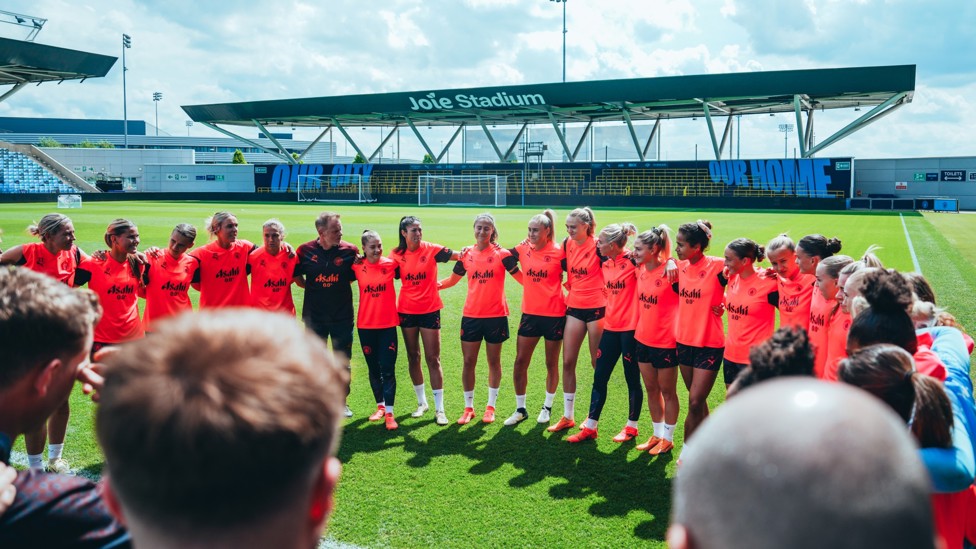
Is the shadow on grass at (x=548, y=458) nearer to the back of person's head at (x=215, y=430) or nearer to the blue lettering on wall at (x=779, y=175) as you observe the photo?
the back of person's head at (x=215, y=430)

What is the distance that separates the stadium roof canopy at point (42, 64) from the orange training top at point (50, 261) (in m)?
44.9

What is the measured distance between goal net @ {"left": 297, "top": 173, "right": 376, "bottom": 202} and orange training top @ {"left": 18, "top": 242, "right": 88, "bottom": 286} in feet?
181

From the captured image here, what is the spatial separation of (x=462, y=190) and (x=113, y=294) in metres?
51.3

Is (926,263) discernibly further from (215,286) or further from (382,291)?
(215,286)

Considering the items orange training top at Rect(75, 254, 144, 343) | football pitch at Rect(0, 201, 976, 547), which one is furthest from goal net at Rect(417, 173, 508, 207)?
orange training top at Rect(75, 254, 144, 343)

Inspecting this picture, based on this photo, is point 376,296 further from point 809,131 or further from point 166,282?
point 809,131

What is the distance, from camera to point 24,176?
6284 centimetres

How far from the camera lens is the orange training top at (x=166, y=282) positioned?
6887 mm

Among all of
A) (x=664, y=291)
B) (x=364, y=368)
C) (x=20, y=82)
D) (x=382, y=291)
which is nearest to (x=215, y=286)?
(x=382, y=291)

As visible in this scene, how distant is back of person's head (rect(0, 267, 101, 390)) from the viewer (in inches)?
69.2

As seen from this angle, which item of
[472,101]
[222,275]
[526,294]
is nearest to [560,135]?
[472,101]

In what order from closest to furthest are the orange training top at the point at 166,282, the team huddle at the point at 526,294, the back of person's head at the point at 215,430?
1. the back of person's head at the point at 215,430
2. the team huddle at the point at 526,294
3. the orange training top at the point at 166,282

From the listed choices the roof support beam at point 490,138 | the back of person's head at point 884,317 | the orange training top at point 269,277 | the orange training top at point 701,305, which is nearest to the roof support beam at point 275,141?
the roof support beam at point 490,138

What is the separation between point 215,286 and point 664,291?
4.61m
